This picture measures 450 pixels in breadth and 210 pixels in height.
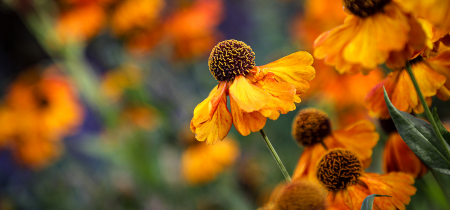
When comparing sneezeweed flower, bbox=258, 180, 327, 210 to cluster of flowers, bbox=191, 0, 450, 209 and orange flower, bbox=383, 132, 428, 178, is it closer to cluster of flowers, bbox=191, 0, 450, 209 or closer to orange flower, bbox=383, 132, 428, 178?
cluster of flowers, bbox=191, 0, 450, 209

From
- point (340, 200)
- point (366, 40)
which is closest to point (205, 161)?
point (340, 200)

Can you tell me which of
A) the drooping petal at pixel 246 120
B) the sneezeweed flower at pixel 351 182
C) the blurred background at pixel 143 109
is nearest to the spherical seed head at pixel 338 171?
the sneezeweed flower at pixel 351 182

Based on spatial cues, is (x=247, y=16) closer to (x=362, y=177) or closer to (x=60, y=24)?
(x=60, y=24)

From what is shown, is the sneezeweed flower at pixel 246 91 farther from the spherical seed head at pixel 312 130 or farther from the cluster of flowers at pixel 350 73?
the spherical seed head at pixel 312 130

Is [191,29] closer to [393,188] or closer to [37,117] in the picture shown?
[37,117]

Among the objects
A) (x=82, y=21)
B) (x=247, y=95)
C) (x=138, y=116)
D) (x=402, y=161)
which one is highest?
(x=82, y=21)

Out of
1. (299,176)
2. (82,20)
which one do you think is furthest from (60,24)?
(299,176)
